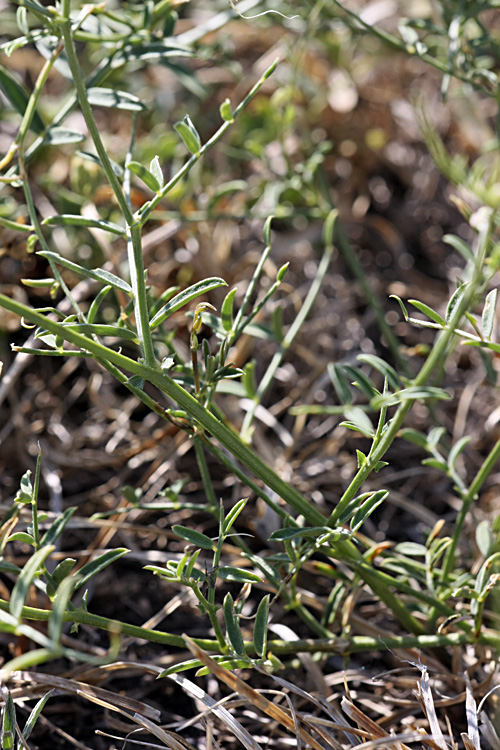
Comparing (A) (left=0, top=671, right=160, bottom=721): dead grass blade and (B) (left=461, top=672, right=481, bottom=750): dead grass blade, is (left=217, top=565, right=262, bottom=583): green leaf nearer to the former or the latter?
(A) (left=0, top=671, right=160, bottom=721): dead grass blade

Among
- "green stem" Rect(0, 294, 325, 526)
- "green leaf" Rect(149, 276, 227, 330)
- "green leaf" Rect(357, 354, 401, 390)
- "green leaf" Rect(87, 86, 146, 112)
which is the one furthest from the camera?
"green leaf" Rect(87, 86, 146, 112)

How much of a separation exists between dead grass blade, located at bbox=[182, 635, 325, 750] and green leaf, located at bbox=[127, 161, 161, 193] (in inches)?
19.8

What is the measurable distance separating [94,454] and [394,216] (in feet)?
3.30

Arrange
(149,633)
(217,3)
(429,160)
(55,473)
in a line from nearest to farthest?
(149,633), (55,473), (217,3), (429,160)

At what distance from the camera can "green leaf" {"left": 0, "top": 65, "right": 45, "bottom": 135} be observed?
105cm

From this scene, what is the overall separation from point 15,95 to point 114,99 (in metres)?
0.18

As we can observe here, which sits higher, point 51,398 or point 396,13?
point 396,13

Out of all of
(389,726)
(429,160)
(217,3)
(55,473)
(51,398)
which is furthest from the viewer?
(429,160)

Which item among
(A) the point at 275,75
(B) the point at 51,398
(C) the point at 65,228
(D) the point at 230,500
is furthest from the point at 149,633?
(A) the point at 275,75

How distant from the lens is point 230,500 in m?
1.34

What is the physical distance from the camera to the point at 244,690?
0.82 m

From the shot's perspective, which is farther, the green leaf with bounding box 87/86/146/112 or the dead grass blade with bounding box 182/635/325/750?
the green leaf with bounding box 87/86/146/112

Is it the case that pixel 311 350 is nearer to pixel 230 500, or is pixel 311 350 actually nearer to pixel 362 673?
pixel 230 500

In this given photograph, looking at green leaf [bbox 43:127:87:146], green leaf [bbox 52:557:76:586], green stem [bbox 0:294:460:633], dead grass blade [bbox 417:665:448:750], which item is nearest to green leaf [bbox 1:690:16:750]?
green leaf [bbox 52:557:76:586]
